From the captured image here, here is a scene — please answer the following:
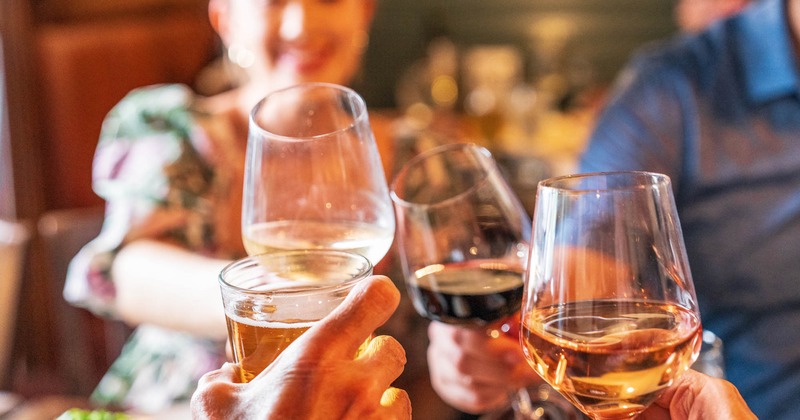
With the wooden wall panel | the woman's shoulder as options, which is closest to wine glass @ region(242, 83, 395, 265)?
the woman's shoulder

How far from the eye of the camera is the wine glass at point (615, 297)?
613 mm

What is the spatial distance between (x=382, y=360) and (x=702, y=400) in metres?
0.28

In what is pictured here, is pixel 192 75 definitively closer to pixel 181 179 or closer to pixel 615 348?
pixel 181 179

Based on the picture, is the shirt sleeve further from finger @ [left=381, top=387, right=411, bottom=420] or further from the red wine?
finger @ [left=381, top=387, right=411, bottom=420]

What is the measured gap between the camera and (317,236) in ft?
2.69

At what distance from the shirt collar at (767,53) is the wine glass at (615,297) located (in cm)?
111

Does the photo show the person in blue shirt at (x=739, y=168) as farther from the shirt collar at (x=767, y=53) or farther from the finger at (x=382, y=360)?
the finger at (x=382, y=360)

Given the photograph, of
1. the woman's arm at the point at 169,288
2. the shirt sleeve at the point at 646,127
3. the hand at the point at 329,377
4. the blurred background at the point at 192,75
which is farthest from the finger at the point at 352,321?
the blurred background at the point at 192,75

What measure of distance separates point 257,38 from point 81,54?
2.02 metres

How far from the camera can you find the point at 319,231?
823 mm

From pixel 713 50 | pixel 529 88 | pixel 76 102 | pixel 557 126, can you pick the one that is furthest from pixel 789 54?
pixel 76 102

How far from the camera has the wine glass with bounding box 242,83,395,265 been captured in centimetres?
80

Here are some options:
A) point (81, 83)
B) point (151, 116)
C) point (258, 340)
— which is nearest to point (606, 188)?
point (258, 340)

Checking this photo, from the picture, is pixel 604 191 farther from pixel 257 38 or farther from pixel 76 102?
pixel 76 102
